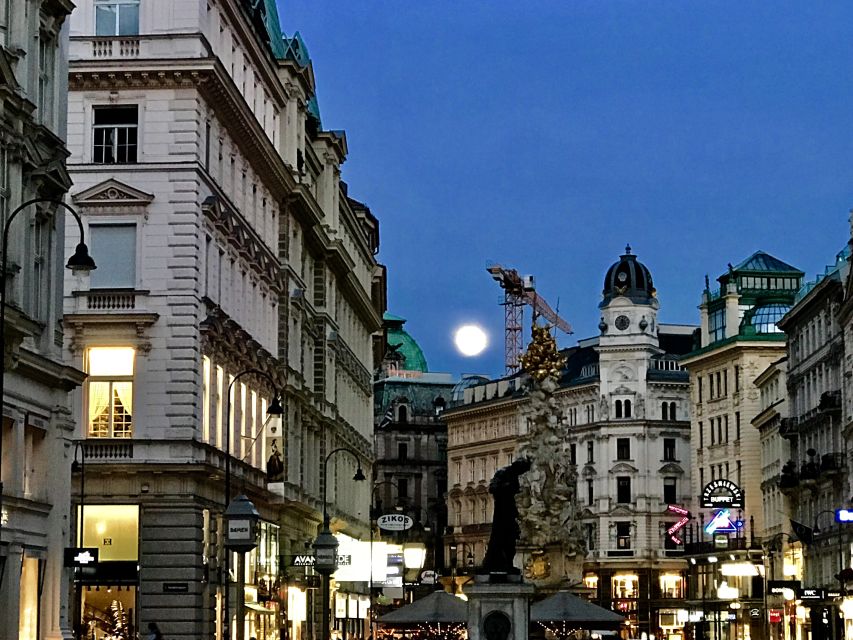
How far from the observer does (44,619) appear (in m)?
43.9

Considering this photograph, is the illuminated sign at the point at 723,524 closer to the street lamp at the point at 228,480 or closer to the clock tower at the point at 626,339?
the clock tower at the point at 626,339

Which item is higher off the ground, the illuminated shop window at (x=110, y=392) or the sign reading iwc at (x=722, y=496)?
the sign reading iwc at (x=722, y=496)

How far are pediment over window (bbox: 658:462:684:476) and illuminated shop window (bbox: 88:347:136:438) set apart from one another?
11618 centimetres

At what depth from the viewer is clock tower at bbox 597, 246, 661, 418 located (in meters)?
171

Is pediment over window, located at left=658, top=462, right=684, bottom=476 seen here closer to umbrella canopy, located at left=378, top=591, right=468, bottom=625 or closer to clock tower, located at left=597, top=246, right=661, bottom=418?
clock tower, located at left=597, top=246, right=661, bottom=418

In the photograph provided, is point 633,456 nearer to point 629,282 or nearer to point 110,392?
point 629,282

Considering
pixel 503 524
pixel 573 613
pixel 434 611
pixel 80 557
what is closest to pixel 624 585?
pixel 434 611

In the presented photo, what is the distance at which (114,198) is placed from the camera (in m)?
61.1

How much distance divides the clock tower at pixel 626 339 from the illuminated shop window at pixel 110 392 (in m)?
112

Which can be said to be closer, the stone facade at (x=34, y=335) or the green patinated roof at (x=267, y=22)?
the stone facade at (x=34, y=335)

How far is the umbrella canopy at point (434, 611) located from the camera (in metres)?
57.8

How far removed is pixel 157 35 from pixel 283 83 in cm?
1902

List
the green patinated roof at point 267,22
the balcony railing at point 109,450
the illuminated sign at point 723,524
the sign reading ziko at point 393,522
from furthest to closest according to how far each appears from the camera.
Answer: the illuminated sign at point 723,524, the sign reading ziko at point 393,522, the green patinated roof at point 267,22, the balcony railing at point 109,450

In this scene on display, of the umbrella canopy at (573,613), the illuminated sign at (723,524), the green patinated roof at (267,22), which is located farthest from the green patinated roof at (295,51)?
the illuminated sign at (723,524)
